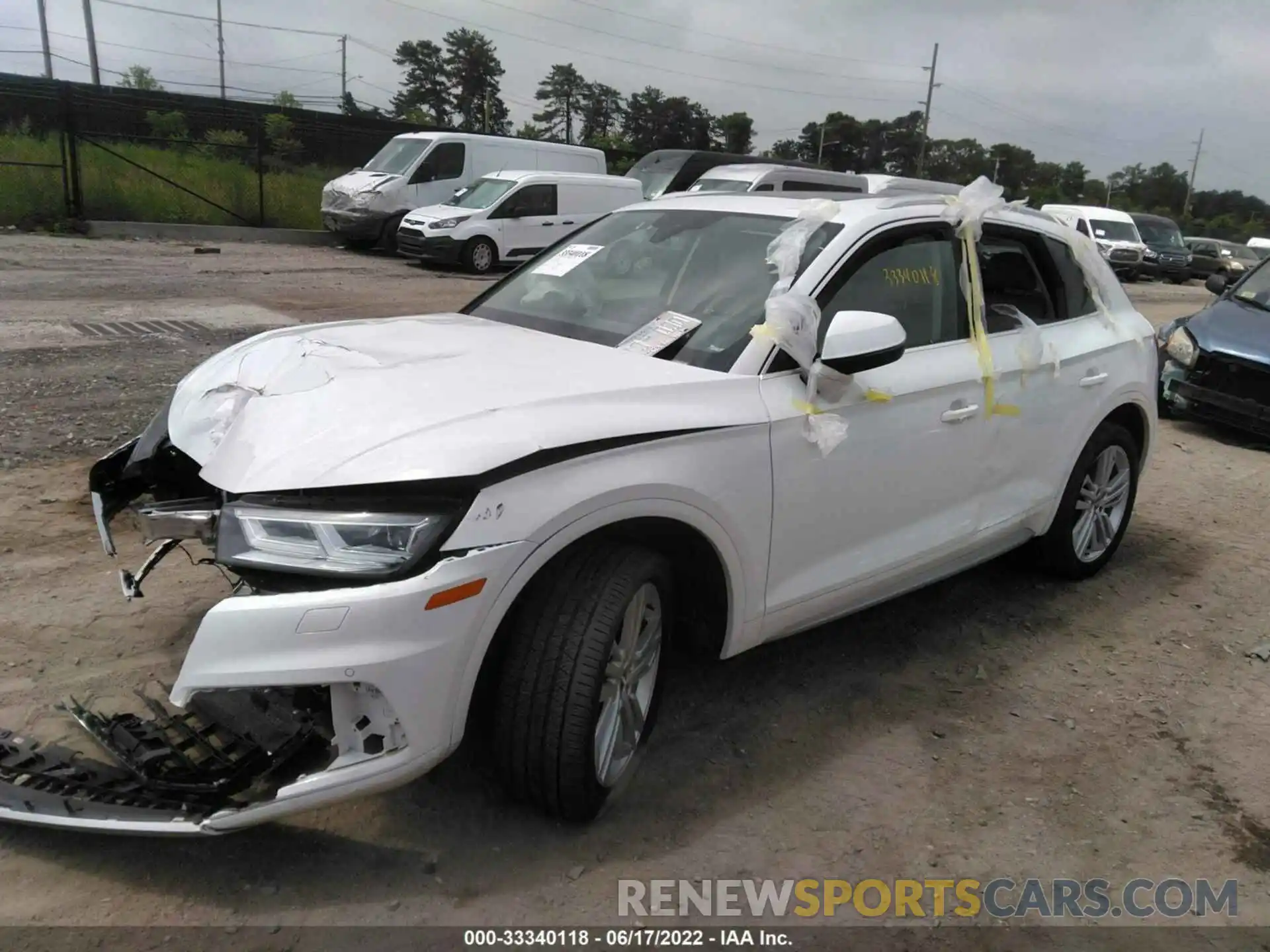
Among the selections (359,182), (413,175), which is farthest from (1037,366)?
(359,182)

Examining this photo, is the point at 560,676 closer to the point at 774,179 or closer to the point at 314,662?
the point at 314,662

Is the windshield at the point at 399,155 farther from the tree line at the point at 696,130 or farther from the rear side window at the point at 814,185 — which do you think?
the tree line at the point at 696,130

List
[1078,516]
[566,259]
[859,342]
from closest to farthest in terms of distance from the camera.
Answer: [859,342] → [566,259] → [1078,516]

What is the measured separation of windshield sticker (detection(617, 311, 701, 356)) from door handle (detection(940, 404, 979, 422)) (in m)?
0.96

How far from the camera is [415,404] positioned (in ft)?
8.86

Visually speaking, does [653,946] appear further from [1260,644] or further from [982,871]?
[1260,644]

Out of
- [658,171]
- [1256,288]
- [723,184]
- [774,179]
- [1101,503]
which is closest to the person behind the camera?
[1101,503]

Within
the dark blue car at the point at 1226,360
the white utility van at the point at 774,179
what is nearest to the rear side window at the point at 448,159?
the white utility van at the point at 774,179

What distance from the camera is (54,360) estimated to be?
7.70m

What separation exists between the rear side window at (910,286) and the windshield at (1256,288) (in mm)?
5687

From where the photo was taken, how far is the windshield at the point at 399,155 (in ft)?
63.6

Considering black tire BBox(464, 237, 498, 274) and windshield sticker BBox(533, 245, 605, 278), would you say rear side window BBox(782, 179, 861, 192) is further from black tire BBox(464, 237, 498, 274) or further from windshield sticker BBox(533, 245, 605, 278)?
windshield sticker BBox(533, 245, 605, 278)

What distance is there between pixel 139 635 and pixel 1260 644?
14.7 feet

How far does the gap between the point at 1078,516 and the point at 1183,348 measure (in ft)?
14.3
